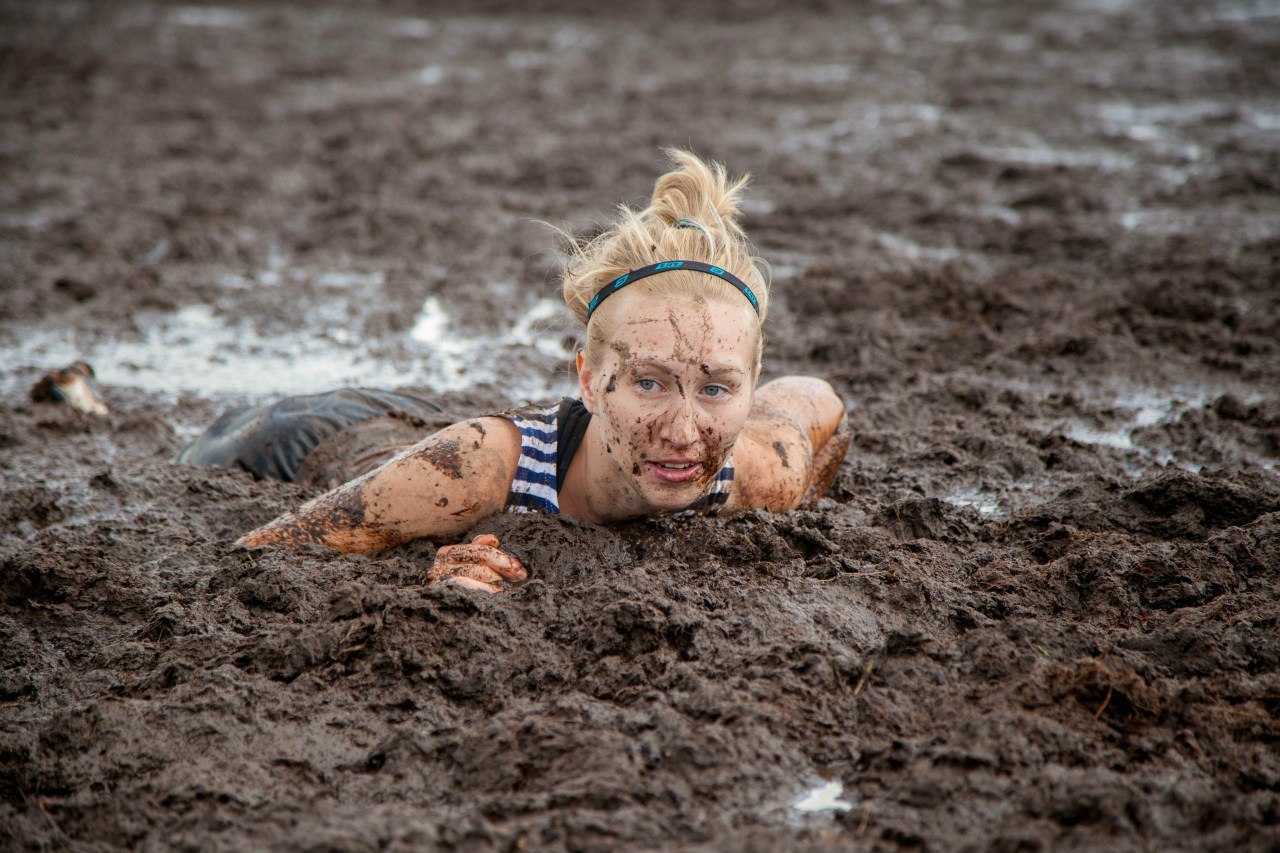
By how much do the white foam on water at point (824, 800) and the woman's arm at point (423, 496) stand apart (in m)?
1.43

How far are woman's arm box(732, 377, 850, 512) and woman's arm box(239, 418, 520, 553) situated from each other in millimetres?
784

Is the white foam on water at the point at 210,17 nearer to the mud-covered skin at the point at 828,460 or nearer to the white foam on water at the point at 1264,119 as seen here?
the white foam on water at the point at 1264,119

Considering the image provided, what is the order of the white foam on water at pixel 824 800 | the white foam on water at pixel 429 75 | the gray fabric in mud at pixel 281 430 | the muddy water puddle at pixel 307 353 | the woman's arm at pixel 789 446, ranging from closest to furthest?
the white foam on water at pixel 824 800 < the woman's arm at pixel 789 446 < the gray fabric in mud at pixel 281 430 < the muddy water puddle at pixel 307 353 < the white foam on water at pixel 429 75

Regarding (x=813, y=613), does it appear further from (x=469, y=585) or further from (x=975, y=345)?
(x=975, y=345)

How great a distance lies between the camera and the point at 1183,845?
2174 mm

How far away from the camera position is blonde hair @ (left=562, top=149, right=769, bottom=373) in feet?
10.7

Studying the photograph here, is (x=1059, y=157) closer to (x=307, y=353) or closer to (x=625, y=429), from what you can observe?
(x=307, y=353)

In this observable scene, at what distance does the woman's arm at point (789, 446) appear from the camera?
3703 millimetres

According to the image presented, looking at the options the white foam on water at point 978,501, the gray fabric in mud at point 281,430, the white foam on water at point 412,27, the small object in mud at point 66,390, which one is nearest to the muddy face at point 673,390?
the white foam on water at point 978,501

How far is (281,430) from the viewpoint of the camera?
14.5ft

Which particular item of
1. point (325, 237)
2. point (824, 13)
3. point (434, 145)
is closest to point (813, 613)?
point (325, 237)

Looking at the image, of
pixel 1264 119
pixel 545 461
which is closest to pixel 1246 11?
pixel 1264 119

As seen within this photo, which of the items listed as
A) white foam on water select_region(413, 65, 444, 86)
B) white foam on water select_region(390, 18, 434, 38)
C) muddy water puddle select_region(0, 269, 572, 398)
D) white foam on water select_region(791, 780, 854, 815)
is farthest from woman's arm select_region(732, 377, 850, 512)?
white foam on water select_region(390, 18, 434, 38)

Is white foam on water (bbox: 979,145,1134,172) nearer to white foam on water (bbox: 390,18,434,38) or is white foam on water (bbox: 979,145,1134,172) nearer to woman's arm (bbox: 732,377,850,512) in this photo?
woman's arm (bbox: 732,377,850,512)
